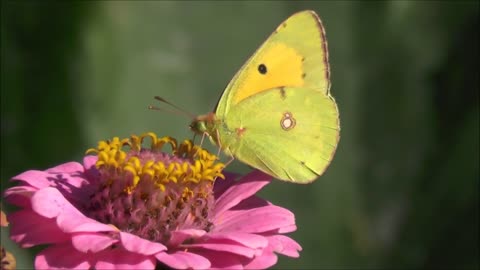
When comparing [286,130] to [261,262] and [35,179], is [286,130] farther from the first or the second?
[35,179]

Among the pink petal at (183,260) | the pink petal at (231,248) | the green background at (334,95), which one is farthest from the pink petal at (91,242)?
the green background at (334,95)

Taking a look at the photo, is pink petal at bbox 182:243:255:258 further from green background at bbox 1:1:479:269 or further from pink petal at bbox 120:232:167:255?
green background at bbox 1:1:479:269

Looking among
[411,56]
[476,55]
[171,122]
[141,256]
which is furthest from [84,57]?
[141,256]

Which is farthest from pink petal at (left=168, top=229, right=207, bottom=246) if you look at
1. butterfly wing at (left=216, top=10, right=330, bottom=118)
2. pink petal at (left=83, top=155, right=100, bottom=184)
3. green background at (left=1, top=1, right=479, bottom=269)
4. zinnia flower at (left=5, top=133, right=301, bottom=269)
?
green background at (left=1, top=1, right=479, bottom=269)

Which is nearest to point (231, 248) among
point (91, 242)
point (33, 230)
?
point (91, 242)

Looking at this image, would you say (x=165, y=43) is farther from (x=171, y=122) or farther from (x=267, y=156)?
(x=267, y=156)

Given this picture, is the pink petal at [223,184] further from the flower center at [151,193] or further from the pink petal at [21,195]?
the pink petal at [21,195]

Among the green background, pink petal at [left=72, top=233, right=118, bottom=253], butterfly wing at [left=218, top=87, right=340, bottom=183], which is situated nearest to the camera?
pink petal at [left=72, top=233, right=118, bottom=253]
